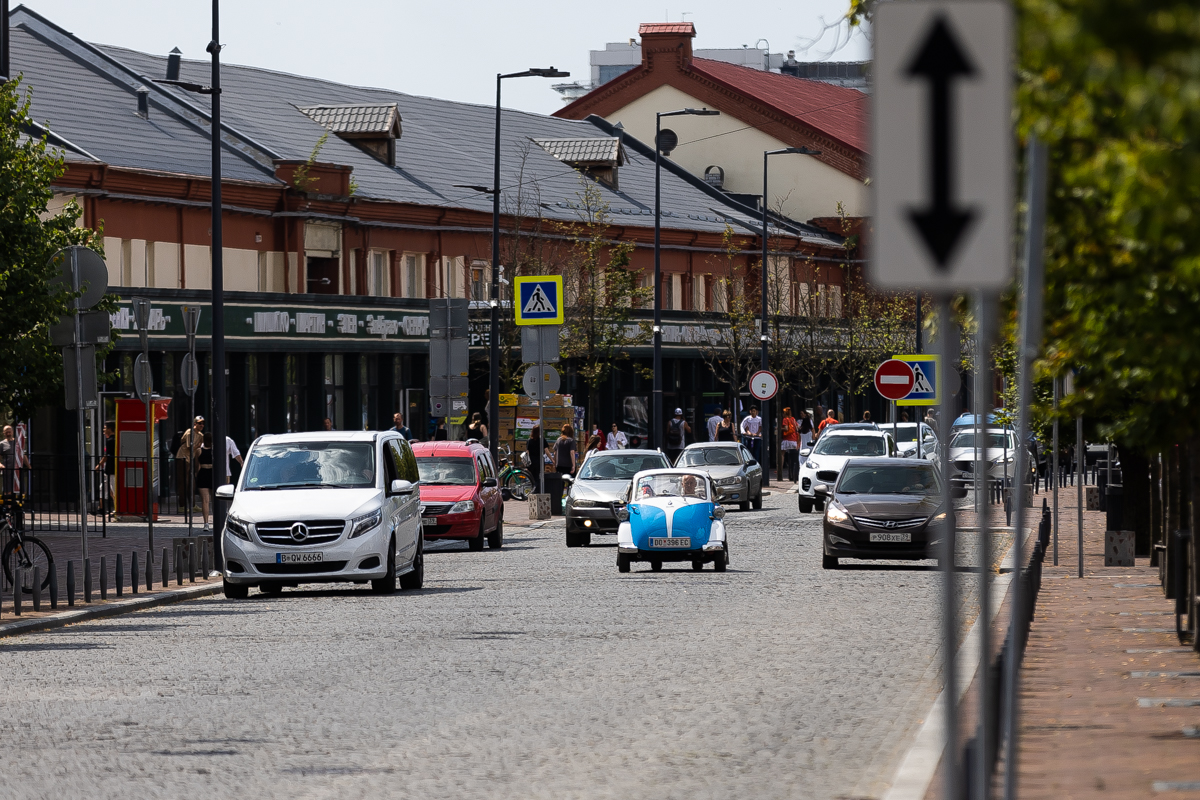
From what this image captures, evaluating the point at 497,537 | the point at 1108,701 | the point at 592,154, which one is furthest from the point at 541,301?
the point at 592,154

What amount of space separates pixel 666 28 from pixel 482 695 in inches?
2844

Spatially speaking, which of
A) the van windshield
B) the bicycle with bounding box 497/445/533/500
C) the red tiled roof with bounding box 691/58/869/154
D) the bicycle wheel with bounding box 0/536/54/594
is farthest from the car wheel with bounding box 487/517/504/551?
the red tiled roof with bounding box 691/58/869/154

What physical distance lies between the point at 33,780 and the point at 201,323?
3797 cm

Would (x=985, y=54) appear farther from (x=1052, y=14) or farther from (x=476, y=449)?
(x=476, y=449)

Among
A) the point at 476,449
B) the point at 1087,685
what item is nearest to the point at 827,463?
the point at 476,449

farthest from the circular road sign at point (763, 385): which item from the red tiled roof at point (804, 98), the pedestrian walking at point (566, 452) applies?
the red tiled roof at point (804, 98)

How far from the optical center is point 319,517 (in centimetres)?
2162

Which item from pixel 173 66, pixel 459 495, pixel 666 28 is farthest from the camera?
pixel 666 28

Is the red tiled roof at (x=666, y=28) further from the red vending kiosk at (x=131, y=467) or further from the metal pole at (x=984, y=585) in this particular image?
the metal pole at (x=984, y=585)

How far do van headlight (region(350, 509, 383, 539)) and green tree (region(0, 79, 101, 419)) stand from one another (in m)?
3.93

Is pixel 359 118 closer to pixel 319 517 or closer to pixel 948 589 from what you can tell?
pixel 319 517

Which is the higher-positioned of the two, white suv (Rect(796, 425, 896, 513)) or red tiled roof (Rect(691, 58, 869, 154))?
red tiled roof (Rect(691, 58, 869, 154))

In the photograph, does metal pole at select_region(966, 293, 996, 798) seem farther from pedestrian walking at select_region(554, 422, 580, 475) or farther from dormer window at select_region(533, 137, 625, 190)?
dormer window at select_region(533, 137, 625, 190)

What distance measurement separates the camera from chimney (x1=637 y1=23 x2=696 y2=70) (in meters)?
83.1
